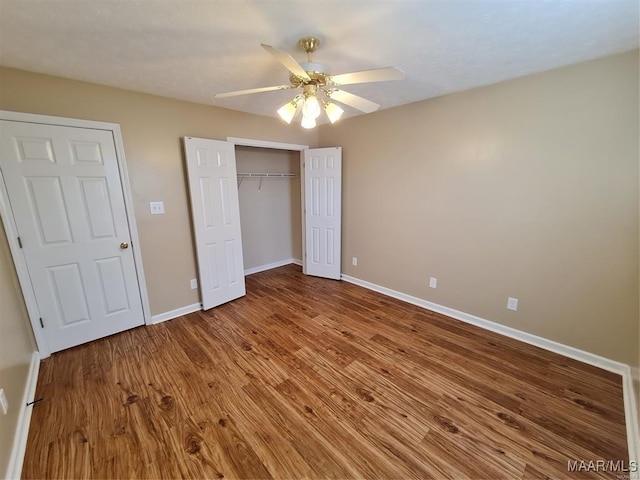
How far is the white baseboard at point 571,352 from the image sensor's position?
5.13 feet

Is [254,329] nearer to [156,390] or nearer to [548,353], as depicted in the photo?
[156,390]

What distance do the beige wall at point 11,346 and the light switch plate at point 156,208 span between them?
1.04 metres

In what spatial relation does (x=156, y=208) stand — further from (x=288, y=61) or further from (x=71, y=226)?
(x=288, y=61)

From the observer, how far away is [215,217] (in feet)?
10.2

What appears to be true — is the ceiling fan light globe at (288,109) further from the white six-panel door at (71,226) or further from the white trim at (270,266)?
the white trim at (270,266)

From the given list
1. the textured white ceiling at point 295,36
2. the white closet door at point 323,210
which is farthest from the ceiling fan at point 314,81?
the white closet door at point 323,210

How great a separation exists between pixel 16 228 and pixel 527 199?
437cm

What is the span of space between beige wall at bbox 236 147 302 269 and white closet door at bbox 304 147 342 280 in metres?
0.71

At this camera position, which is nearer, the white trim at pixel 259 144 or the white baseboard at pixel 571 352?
the white baseboard at pixel 571 352

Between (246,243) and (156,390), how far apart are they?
265cm

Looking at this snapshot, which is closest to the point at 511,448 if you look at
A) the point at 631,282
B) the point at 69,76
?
the point at 631,282

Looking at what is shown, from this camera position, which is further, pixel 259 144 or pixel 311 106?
pixel 259 144

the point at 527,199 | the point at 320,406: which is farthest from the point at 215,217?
the point at 527,199

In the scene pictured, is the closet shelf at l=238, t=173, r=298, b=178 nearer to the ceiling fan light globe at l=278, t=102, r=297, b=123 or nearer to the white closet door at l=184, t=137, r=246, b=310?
the white closet door at l=184, t=137, r=246, b=310
